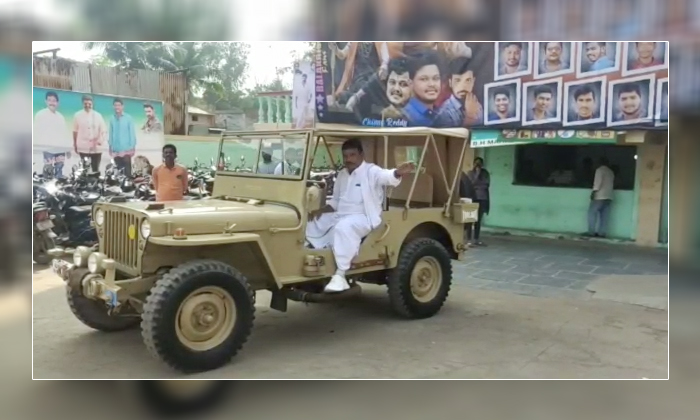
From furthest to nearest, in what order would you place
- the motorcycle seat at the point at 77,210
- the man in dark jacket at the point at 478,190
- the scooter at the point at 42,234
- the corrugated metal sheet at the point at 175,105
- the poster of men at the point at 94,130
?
1. the man in dark jacket at the point at 478,190
2. the motorcycle seat at the point at 77,210
3. the corrugated metal sheet at the point at 175,105
4. the scooter at the point at 42,234
5. the poster of men at the point at 94,130

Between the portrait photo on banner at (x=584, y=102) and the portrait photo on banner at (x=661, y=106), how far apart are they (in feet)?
1.62

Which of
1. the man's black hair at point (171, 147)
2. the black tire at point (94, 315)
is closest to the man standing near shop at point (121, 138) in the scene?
the man's black hair at point (171, 147)

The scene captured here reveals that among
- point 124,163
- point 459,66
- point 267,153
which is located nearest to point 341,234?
point 267,153

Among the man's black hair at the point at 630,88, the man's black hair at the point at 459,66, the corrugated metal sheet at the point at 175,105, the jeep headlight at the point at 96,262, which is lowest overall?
the jeep headlight at the point at 96,262

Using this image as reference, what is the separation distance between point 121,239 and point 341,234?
1524 mm

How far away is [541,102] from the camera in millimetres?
6656

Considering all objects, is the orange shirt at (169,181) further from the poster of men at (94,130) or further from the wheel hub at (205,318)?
the wheel hub at (205,318)

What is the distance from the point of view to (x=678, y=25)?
13.0 feet

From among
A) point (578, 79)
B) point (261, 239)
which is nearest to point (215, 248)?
point (261, 239)

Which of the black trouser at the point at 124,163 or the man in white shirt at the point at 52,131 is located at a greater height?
the man in white shirt at the point at 52,131

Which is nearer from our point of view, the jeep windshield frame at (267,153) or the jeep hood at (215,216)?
the jeep hood at (215,216)

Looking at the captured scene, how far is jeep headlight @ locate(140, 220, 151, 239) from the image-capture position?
3.80 m

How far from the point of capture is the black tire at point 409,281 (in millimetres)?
5074

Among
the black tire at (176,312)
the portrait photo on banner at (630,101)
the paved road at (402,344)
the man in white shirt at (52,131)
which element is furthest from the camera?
the portrait photo on banner at (630,101)
